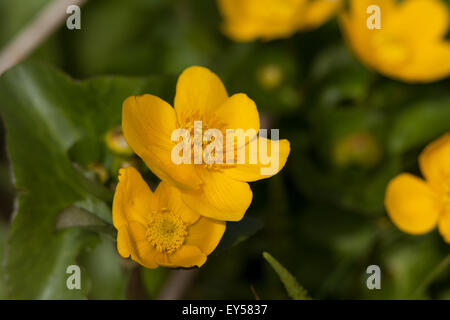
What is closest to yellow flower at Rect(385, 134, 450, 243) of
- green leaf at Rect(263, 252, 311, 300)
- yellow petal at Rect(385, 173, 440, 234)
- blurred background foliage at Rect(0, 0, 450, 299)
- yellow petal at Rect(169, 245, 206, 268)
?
yellow petal at Rect(385, 173, 440, 234)

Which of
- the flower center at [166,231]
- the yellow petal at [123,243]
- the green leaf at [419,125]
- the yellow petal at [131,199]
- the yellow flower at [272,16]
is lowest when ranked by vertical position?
the green leaf at [419,125]

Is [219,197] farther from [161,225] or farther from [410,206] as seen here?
[410,206]


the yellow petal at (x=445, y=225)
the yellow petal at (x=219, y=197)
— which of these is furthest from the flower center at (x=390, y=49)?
the yellow petal at (x=219, y=197)

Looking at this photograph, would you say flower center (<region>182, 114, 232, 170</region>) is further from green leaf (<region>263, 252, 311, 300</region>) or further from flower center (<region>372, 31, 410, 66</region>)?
flower center (<region>372, 31, 410, 66</region>)

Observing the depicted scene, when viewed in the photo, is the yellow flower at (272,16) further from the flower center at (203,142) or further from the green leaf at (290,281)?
the green leaf at (290,281)

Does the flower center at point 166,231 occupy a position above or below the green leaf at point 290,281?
above

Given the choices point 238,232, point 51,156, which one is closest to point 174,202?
point 238,232

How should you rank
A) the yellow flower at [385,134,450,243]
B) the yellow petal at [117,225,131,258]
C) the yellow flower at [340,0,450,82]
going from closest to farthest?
the yellow petal at [117,225,131,258]
the yellow flower at [385,134,450,243]
the yellow flower at [340,0,450,82]
